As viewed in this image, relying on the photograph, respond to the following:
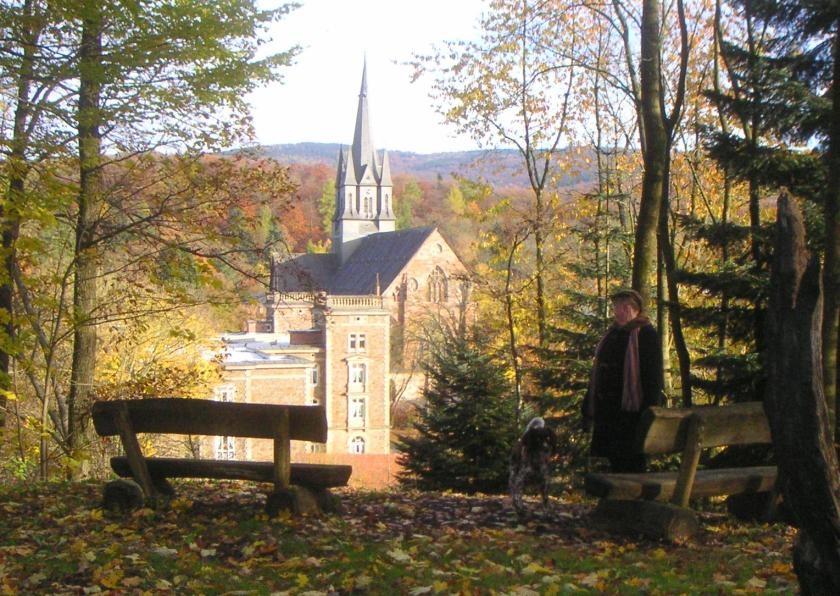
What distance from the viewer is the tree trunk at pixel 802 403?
3359 millimetres

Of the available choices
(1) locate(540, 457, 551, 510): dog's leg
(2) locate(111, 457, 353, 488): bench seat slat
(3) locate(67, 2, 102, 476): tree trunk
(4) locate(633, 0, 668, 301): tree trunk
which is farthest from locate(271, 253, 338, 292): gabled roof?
(1) locate(540, 457, 551, 510): dog's leg

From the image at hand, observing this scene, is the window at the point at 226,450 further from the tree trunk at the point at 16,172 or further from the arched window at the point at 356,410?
the arched window at the point at 356,410

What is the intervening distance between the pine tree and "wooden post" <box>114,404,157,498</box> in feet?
30.6

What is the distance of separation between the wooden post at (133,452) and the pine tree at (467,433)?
9.32 meters

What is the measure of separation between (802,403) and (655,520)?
124 inches

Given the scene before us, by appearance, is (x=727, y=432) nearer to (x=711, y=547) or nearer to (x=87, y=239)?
(x=711, y=547)

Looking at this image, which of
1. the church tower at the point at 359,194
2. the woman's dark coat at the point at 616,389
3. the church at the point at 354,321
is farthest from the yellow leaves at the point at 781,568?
the church tower at the point at 359,194

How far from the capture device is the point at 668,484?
6.53 meters

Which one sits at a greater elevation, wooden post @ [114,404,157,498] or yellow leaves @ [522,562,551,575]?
wooden post @ [114,404,157,498]

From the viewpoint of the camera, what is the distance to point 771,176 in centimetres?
990

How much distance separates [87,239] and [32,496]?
5.26m

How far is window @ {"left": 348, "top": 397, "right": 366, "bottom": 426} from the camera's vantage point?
64000mm

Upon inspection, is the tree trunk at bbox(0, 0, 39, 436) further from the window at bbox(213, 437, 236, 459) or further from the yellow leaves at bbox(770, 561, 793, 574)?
the window at bbox(213, 437, 236, 459)

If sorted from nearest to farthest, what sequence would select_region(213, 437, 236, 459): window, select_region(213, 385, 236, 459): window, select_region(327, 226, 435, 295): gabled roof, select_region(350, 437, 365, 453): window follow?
select_region(213, 385, 236, 459): window
select_region(213, 437, 236, 459): window
select_region(350, 437, 365, 453): window
select_region(327, 226, 435, 295): gabled roof
